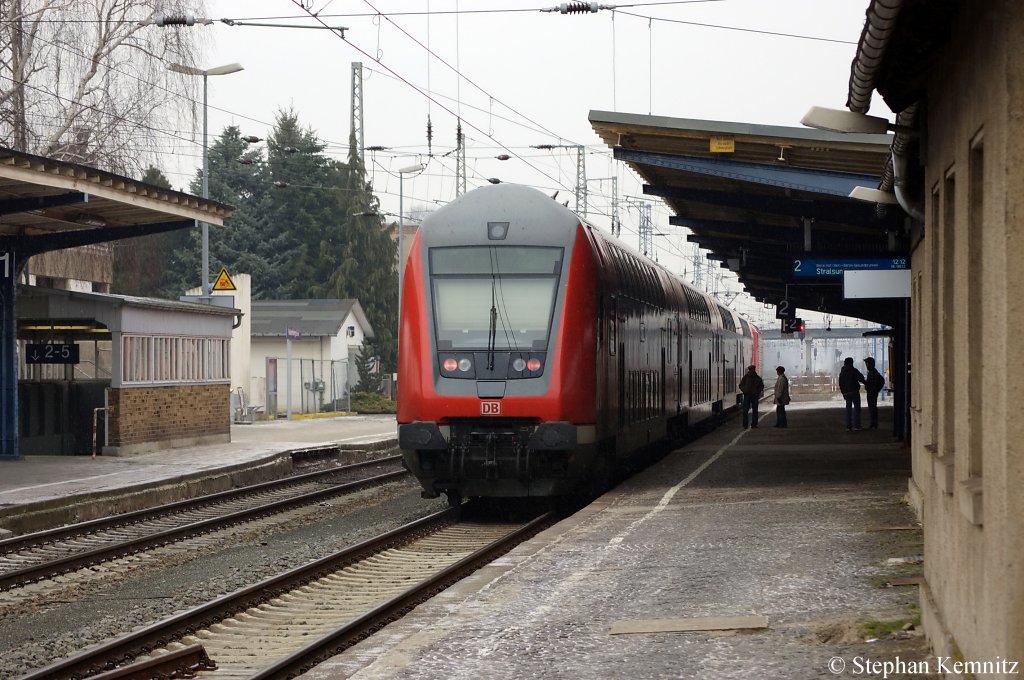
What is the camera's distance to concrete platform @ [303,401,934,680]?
7.00m

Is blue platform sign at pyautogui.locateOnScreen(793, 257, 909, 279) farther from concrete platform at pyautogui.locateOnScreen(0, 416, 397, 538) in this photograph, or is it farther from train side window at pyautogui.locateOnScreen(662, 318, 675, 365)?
concrete platform at pyautogui.locateOnScreen(0, 416, 397, 538)

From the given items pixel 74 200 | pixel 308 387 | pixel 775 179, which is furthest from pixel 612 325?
pixel 308 387

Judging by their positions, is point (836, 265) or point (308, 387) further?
point (308, 387)

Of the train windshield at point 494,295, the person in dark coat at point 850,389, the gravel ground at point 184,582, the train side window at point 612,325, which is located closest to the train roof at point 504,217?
the train windshield at point 494,295

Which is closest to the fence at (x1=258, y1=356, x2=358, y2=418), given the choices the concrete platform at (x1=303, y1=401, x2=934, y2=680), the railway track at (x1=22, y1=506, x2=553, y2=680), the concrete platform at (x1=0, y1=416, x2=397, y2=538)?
the concrete platform at (x1=0, y1=416, x2=397, y2=538)

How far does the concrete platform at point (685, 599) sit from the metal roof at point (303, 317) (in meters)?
36.8

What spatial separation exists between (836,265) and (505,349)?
217 inches

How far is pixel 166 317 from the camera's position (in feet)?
80.8

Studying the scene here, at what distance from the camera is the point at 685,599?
8.77 m

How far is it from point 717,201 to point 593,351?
4955 mm

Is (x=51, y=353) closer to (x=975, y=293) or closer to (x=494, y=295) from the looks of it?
(x=494, y=295)

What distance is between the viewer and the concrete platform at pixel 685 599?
7.00m

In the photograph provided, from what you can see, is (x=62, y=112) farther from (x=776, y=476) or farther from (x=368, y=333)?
(x=368, y=333)

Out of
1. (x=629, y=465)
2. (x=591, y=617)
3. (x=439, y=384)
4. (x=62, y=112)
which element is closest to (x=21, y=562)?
(x=439, y=384)
